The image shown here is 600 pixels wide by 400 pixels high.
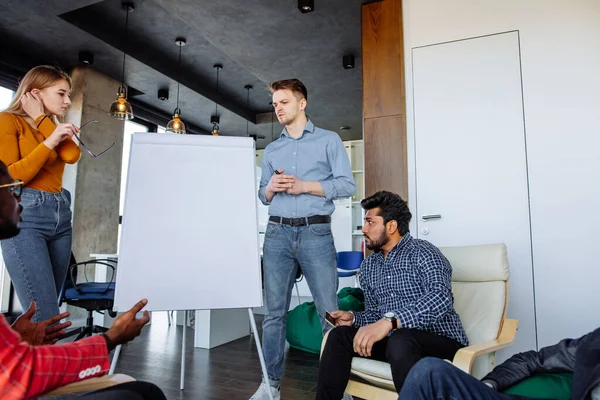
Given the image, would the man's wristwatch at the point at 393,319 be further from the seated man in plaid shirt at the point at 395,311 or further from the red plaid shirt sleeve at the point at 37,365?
the red plaid shirt sleeve at the point at 37,365

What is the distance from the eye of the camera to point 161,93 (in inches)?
242

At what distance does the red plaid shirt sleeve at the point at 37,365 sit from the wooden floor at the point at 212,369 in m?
1.67

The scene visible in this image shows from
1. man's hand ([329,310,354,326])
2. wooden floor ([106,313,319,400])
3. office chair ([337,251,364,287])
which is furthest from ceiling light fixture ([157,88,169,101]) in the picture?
man's hand ([329,310,354,326])

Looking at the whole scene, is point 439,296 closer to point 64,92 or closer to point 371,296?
point 371,296

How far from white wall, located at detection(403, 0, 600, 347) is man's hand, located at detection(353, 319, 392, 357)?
1.58 m

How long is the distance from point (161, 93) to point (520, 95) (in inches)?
193

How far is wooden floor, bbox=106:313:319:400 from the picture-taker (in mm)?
2424

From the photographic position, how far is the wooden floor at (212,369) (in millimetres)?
2424

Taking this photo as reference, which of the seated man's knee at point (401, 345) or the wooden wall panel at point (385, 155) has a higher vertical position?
the wooden wall panel at point (385, 155)

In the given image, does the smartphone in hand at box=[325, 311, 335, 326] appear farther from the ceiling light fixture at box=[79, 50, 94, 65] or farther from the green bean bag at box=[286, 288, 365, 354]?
the ceiling light fixture at box=[79, 50, 94, 65]

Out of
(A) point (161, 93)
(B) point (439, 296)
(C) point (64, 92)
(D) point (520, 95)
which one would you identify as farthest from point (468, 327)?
(A) point (161, 93)

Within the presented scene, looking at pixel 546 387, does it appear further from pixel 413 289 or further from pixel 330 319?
pixel 330 319

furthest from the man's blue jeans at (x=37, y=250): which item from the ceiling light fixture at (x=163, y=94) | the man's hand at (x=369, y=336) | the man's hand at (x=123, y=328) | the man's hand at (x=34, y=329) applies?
the ceiling light fixture at (x=163, y=94)

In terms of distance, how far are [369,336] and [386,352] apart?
9 centimetres
